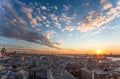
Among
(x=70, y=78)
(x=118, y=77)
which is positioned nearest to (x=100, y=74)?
(x=118, y=77)

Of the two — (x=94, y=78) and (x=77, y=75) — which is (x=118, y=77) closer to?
(x=94, y=78)

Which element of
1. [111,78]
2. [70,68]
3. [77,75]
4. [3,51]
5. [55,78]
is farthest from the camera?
[3,51]

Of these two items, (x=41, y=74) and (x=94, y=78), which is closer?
(x=94, y=78)

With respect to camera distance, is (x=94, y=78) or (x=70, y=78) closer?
(x=70, y=78)

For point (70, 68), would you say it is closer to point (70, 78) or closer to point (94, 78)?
point (94, 78)

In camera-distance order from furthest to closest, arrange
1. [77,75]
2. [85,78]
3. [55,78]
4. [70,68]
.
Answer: [70,68] → [77,75] → [85,78] → [55,78]

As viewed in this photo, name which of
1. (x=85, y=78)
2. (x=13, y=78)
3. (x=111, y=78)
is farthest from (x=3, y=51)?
(x=111, y=78)

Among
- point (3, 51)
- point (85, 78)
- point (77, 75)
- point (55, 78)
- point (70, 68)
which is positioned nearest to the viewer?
point (55, 78)

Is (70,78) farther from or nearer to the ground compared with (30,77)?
farther from the ground

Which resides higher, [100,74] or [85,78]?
[100,74]
